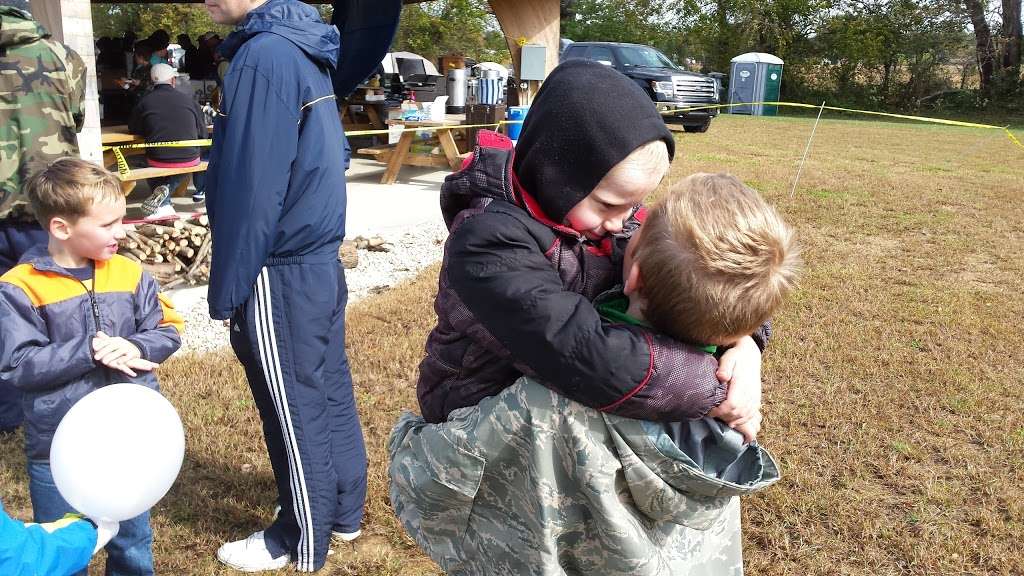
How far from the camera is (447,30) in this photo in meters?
34.0

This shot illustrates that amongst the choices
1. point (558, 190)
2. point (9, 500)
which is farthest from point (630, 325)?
point (9, 500)

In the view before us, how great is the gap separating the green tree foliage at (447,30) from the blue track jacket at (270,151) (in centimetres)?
3101

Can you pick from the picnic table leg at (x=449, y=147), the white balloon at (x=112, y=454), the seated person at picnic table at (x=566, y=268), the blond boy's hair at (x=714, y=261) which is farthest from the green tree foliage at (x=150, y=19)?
the blond boy's hair at (x=714, y=261)

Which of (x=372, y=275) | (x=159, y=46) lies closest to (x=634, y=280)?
(x=372, y=275)

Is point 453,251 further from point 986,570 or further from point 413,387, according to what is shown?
point 413,387

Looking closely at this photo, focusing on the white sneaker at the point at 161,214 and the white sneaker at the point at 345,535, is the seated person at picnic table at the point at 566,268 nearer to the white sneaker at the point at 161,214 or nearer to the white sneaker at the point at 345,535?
the white sneaker at the point at 345,535

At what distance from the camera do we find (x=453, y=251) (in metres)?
1.39

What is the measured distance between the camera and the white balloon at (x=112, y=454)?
1738mm

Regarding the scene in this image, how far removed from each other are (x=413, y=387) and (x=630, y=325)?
3.30 meters

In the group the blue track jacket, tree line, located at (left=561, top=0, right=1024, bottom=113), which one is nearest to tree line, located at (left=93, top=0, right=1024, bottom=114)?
tree line, located at (left=561, top=0, right=1024, bottom=113)

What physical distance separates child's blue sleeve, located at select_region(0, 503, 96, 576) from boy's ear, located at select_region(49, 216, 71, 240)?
968 mm

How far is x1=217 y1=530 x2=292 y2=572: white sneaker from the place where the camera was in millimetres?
2906

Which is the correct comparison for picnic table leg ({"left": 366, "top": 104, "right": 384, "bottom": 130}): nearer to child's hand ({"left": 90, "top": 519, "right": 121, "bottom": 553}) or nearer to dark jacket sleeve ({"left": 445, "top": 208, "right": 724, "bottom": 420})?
child's hand ({"left": 90, "top": 519, "right": 121, "bottom": 553})

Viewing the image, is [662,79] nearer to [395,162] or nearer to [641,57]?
[641,57]
